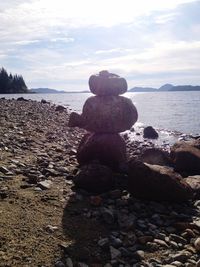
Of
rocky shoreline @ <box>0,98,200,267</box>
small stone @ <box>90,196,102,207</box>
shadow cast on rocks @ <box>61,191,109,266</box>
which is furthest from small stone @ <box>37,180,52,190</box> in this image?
small stone @ <box>90,196,102,207</box>

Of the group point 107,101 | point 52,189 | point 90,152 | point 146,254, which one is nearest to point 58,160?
point 90,152

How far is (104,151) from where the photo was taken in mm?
15750

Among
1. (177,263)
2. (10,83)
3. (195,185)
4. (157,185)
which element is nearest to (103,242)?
(177,263)

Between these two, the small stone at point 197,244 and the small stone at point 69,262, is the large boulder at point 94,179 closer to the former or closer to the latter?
the small stone at point 197,244

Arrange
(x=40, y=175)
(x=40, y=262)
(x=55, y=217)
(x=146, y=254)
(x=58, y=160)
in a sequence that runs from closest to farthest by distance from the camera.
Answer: (x=40, y=262)
(x=146, y=254)
(x=55, y=217)
(x=40, y=175)
(x=58, y=160)

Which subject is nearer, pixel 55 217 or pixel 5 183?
pixel 55 217

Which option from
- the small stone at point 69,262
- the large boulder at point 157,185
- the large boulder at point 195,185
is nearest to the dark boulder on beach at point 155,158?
the large boulder at point 195,185

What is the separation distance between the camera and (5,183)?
11.8 m

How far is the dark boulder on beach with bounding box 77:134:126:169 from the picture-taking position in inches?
619

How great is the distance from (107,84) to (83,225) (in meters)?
7.70

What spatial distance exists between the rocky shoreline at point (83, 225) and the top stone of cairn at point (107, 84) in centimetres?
403

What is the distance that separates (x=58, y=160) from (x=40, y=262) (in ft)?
30.3

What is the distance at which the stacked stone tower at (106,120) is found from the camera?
51.8 feet

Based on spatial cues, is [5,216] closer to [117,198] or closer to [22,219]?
[22,219]
